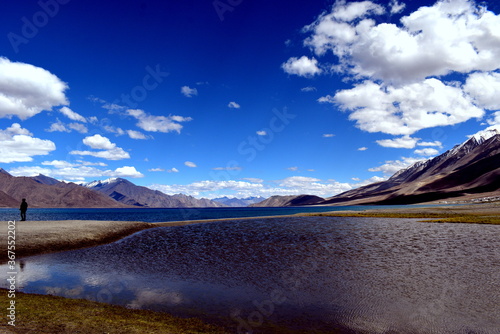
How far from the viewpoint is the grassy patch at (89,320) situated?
10794 millimetres

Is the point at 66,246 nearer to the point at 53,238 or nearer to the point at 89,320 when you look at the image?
the point at 53,238

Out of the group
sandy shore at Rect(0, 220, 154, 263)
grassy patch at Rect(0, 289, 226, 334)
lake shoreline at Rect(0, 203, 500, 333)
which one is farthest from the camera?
sandy shore at Rect(0, 220, 154, 263)

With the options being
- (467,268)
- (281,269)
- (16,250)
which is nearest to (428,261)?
(467,268)

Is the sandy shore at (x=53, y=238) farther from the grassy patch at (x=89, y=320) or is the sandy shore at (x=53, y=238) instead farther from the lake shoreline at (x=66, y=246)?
the grassy patch at (x=89, y=320)

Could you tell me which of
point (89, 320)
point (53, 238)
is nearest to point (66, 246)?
point (53, 238)

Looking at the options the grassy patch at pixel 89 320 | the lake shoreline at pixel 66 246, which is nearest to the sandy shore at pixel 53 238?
the lake shoreline at pixel 66 246

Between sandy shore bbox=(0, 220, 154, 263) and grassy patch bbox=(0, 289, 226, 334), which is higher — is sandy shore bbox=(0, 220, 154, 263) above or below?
above

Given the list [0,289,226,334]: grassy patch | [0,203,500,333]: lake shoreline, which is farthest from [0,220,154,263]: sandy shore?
[0,289,226,334]: grassy patch

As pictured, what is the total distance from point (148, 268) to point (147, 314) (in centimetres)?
1171

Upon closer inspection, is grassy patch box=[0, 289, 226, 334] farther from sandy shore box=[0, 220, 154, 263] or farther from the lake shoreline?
sandy shore box=[0, 220, 154, 263]

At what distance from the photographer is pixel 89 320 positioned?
11.9 metres

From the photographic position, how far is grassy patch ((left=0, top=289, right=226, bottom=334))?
10.8 m

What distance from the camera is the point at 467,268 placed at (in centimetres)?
2264

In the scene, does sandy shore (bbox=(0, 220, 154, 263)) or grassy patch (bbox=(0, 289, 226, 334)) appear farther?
sandy shore (bbox=(0, 220, 154, 263))
